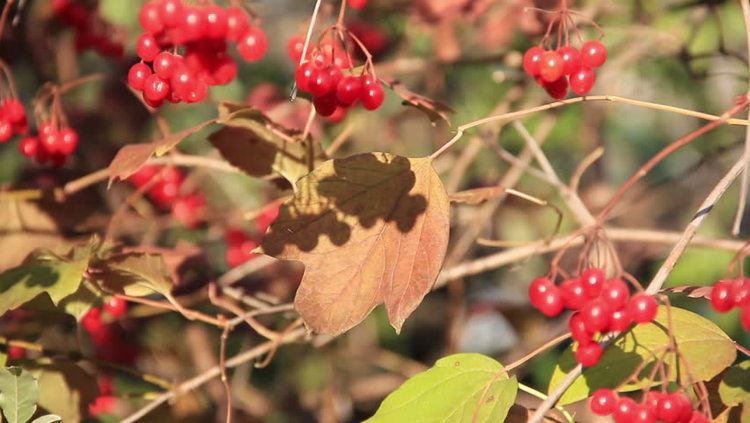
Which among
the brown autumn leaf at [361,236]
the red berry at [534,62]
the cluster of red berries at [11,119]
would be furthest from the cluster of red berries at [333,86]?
the cluster of red berries at [11,119]

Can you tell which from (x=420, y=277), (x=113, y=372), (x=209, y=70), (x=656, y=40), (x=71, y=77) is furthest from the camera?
(x=71, y=77)

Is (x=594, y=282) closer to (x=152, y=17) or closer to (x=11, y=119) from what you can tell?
(x=152, y=17)

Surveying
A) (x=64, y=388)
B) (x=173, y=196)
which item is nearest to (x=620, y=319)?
(x=64, y=388)

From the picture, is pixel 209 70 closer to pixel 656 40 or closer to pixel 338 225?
pixel 338 225

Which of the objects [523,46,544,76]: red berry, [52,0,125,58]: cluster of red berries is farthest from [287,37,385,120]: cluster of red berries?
[52,0,125,58]: cluster of red berries

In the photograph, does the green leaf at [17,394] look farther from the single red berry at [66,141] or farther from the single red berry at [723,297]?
the single red berry at [723,297]

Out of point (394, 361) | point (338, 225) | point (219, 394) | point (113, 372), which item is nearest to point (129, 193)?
point (113, 372)

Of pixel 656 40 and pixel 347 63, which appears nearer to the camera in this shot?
pixel 347 63

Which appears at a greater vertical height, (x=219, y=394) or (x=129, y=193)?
(x=129, y=193)
